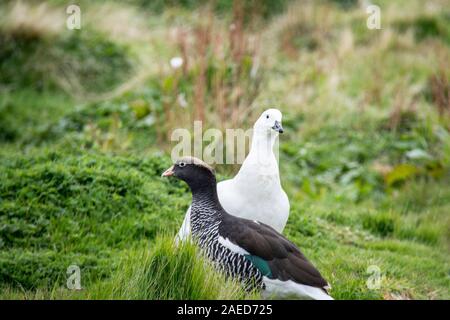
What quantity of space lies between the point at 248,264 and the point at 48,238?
212 cm

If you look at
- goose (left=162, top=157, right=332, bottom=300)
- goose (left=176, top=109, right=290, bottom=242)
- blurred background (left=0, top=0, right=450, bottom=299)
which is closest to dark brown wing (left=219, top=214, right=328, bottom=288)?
goose (left=162, top=157, right=332, bottom=300)

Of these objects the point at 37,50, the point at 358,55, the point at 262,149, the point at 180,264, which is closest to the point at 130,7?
the point at 37,50

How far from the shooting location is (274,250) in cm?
495

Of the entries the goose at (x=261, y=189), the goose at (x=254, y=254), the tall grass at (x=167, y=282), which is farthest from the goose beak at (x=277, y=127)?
the tall grass at (x=167, y=282)

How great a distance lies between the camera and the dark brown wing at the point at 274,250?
4820 mm

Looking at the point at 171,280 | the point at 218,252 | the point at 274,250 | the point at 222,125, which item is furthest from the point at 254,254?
the point at 222,125

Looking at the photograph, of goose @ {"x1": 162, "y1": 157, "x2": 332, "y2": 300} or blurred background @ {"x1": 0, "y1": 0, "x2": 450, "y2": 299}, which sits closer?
goose @ {"x1": 162, "y1": 157, "x2": 332, "y2": 300}

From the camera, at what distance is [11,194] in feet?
21.8

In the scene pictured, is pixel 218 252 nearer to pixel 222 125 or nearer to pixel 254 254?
pixel 254 254

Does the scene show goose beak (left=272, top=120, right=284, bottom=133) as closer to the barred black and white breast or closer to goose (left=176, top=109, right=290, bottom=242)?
goose (left=176, top=109, right=290, bottom=242)

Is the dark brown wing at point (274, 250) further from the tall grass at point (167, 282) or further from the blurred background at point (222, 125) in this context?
the blurred background at point (222, 125)

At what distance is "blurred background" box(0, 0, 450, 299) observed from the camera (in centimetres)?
633

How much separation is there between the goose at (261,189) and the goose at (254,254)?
0.86 ft

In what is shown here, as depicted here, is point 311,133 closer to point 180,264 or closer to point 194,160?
point 194,160
